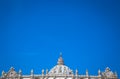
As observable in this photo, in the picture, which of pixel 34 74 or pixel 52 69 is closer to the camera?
pixel 34 74

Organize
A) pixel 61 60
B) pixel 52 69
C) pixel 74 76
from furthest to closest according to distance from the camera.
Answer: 1. pixel 61 60
2. pixel 52 69
3. pixel 74 76

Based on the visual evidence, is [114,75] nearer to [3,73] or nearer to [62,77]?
[62,77]

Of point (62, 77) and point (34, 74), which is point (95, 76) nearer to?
point (62, 77)

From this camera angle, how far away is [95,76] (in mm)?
48781

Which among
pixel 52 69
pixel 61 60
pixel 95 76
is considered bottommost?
pixel 95 76

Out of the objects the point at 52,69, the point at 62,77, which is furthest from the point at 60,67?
the point at 62,77

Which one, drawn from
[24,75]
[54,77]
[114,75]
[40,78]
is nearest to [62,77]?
[54,77]

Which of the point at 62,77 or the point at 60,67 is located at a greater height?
the point at 60,67

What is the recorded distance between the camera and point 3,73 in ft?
164

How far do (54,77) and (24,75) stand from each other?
7944 mm

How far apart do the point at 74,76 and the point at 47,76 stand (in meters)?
6.97

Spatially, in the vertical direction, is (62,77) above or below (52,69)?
below

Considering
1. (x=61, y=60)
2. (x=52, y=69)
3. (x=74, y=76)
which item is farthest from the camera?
(x=61, y=60)

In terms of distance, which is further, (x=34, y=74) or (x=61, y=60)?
(x=61, y=60)
